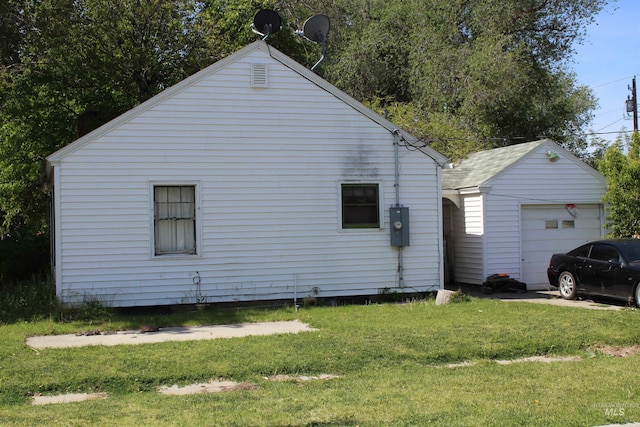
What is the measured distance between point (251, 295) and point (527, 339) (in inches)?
241

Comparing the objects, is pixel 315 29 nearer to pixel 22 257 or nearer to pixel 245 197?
pixel 245 197

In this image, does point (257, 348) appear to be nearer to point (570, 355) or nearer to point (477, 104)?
point (570, 355)

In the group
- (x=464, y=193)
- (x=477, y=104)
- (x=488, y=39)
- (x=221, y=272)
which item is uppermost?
(x=488, y=39)

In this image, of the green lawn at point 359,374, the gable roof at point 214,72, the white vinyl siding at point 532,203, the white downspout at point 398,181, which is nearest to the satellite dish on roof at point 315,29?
the gable roof at point 214,72

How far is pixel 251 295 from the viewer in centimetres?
1379

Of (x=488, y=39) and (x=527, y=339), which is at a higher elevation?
(x=488, y=39)

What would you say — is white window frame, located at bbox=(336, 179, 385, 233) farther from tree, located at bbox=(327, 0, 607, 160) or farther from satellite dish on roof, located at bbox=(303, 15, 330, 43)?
tree, located at bbox=(327, 0, 607, 160)

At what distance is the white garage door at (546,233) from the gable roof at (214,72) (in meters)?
3.95

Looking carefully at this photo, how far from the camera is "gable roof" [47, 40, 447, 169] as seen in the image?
12.9 metres

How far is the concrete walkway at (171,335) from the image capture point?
10.1 metres

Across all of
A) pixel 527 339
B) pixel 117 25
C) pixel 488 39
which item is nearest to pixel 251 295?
pixel 527 339

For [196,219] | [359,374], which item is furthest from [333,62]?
[359,374]

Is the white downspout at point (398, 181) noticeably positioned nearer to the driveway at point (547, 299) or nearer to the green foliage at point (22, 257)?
the driveway at point (547, 299)

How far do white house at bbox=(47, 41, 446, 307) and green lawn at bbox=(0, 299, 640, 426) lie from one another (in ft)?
5.59
